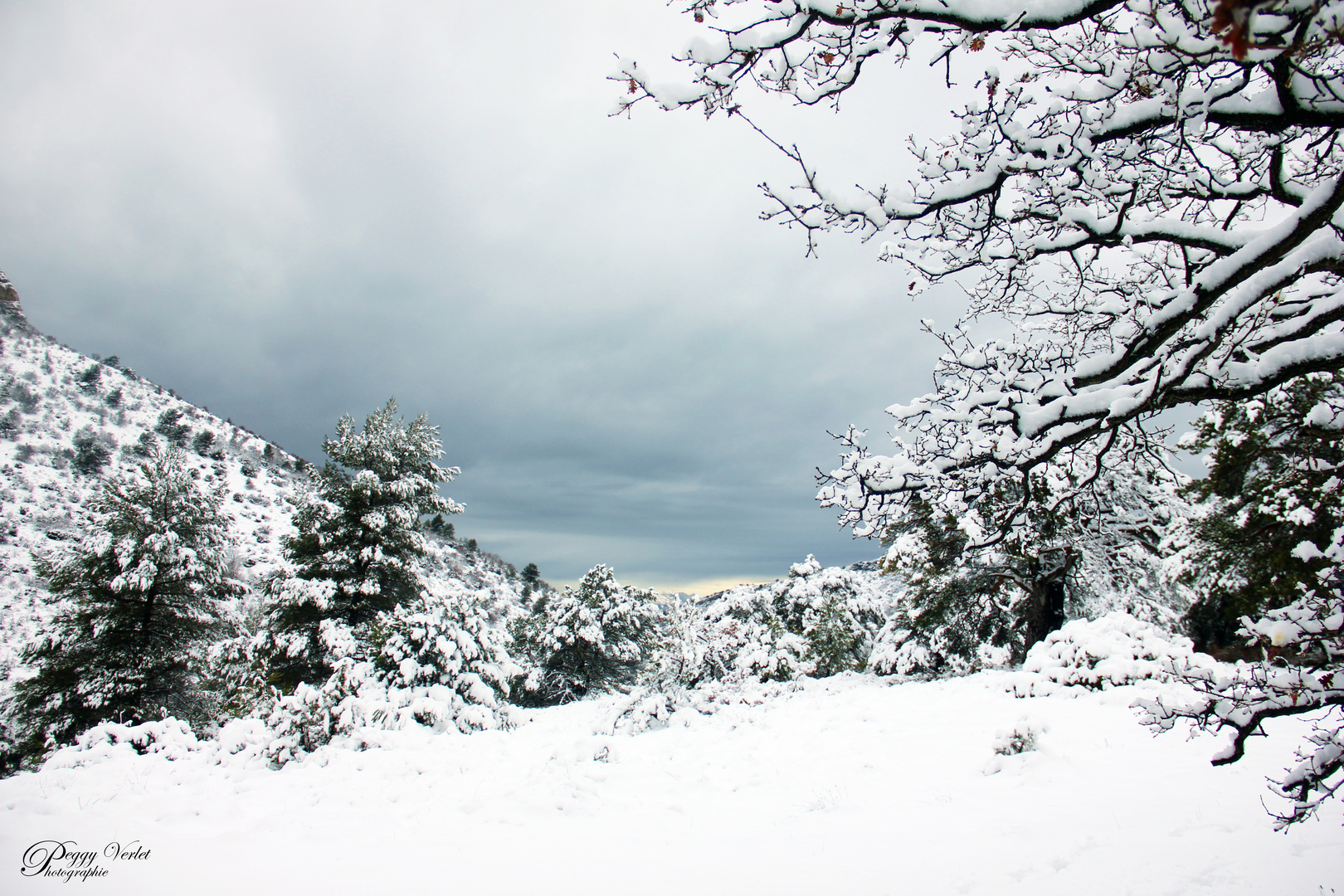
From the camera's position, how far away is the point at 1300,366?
2.80 metres

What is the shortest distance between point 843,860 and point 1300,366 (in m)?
4.38

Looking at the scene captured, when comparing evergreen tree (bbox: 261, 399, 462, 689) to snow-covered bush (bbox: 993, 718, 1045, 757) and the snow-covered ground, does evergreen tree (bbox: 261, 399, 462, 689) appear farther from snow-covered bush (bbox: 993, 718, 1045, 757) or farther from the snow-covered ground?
snow-covered bush (bbox: 993, 718, 1045, 757)

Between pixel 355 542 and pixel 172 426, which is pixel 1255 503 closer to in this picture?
pixel 355 542

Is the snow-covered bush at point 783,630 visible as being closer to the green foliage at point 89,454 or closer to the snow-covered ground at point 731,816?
the snow-covered ground at point 731,816

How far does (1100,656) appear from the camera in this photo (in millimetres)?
8719

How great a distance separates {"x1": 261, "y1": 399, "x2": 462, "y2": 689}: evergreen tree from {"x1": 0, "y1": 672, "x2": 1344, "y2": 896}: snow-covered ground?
8628 millimetres

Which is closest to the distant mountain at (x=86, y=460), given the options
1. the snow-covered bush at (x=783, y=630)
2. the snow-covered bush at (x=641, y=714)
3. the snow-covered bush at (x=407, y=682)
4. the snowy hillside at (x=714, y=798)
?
the snow-covered bush at (x=783, y=630)

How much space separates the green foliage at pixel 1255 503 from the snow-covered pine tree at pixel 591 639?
1880 cm

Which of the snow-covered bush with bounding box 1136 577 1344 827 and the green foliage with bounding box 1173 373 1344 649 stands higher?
the green foliage with bounding box 1173 373 1344 649

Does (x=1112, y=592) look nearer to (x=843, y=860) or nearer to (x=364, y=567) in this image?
(x=843, y=860)

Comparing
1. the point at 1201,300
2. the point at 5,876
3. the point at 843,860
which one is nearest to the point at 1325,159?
the point at 1201,300

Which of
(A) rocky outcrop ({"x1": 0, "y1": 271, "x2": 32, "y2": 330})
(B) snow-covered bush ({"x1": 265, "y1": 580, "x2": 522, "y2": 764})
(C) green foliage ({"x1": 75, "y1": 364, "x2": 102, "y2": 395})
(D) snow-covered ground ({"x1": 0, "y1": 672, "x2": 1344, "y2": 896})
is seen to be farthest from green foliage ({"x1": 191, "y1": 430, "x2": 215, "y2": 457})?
(D) snow-covered ground ({"x1": 0, "y1": 672, "x2": 1344, "y2": 896})

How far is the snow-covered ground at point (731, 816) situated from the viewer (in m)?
3.87

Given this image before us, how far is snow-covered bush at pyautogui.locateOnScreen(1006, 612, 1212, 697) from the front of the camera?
8102 mm
